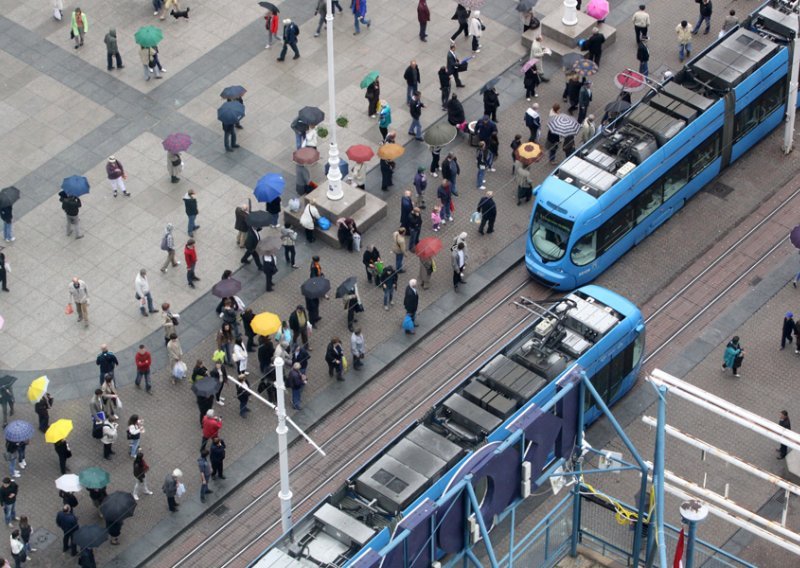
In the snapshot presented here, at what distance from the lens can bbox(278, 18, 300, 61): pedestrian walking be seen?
6419 cm

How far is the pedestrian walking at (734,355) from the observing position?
5375 centimetres

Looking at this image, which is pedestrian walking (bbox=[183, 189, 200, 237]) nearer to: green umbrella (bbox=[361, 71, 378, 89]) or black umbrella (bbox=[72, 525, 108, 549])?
green umbrella (bbox=[361, 71, 378, 89])

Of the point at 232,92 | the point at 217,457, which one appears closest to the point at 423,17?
the point at 232,92

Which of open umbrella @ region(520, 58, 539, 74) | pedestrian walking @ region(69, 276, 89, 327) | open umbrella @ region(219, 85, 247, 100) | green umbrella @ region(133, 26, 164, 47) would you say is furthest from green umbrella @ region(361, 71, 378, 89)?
pedestrian walking @ region(69, 276, 89, 327)

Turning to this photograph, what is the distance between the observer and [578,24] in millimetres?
65375

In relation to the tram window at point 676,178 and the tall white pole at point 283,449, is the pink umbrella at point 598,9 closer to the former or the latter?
the tram window at point 676,178

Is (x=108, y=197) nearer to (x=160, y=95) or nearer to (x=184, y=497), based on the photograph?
(x=160, y=95)

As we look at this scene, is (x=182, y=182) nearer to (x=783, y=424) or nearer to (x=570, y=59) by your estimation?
(x=570, y=59)

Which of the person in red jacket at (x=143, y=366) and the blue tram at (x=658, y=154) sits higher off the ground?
the blue tram at (x=658, y=154)

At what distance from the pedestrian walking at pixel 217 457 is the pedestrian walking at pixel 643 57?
2088cm

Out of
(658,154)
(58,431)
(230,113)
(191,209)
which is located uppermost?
(658,154)

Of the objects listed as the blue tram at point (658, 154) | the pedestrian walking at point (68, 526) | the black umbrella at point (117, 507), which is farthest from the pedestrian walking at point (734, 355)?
the pedestrian walking at point (68, 526)

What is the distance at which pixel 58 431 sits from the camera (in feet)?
166

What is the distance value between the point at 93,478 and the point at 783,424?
17.8 metres
